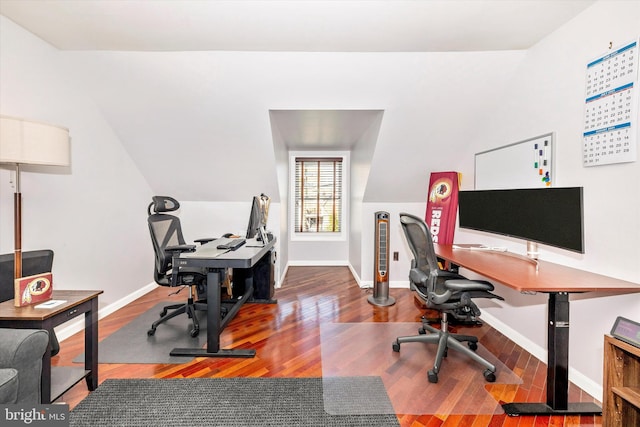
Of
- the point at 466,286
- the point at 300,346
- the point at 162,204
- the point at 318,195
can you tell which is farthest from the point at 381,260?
the point at 162,204

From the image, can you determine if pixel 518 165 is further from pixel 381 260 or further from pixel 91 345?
pixel 91 345

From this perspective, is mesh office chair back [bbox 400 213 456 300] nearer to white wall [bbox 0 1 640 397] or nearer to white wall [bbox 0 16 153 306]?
white wall [bbox 0 1 640 397]

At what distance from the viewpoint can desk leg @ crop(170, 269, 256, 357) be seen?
231cm

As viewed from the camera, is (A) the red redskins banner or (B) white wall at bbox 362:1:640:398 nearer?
(B) white wall at bbox 362:1:640:398

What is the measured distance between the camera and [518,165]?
2.50 meters

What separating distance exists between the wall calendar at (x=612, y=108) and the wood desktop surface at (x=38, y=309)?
327 centimetres

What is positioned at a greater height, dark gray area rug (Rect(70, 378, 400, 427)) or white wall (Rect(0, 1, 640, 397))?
white wall (Rect(0, 1, 640, 397))

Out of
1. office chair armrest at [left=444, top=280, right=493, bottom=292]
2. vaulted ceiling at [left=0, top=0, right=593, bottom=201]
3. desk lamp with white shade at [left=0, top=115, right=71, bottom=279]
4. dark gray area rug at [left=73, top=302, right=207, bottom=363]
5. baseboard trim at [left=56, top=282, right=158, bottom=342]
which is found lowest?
dark gray area rug at [left=73, top=302, right=207, bottom=363]

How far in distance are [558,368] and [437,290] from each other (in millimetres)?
763

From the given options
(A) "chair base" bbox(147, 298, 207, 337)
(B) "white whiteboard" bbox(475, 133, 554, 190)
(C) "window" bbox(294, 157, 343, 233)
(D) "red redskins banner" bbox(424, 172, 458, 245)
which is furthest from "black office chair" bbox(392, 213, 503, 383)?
(C) "window" bbox(294, 157, 343, 233)

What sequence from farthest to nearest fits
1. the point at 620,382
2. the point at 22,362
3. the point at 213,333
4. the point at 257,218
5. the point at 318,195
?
1. the point at 318,195
2. the point at 257,218
3. the point at 213,333
4. the point at 620,382
5. the point at 22,362

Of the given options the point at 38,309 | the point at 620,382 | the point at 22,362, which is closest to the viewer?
the point at 22,362

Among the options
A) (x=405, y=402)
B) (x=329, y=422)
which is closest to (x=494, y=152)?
(x=405, y=402)

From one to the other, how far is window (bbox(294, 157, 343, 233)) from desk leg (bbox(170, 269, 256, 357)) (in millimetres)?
3324
